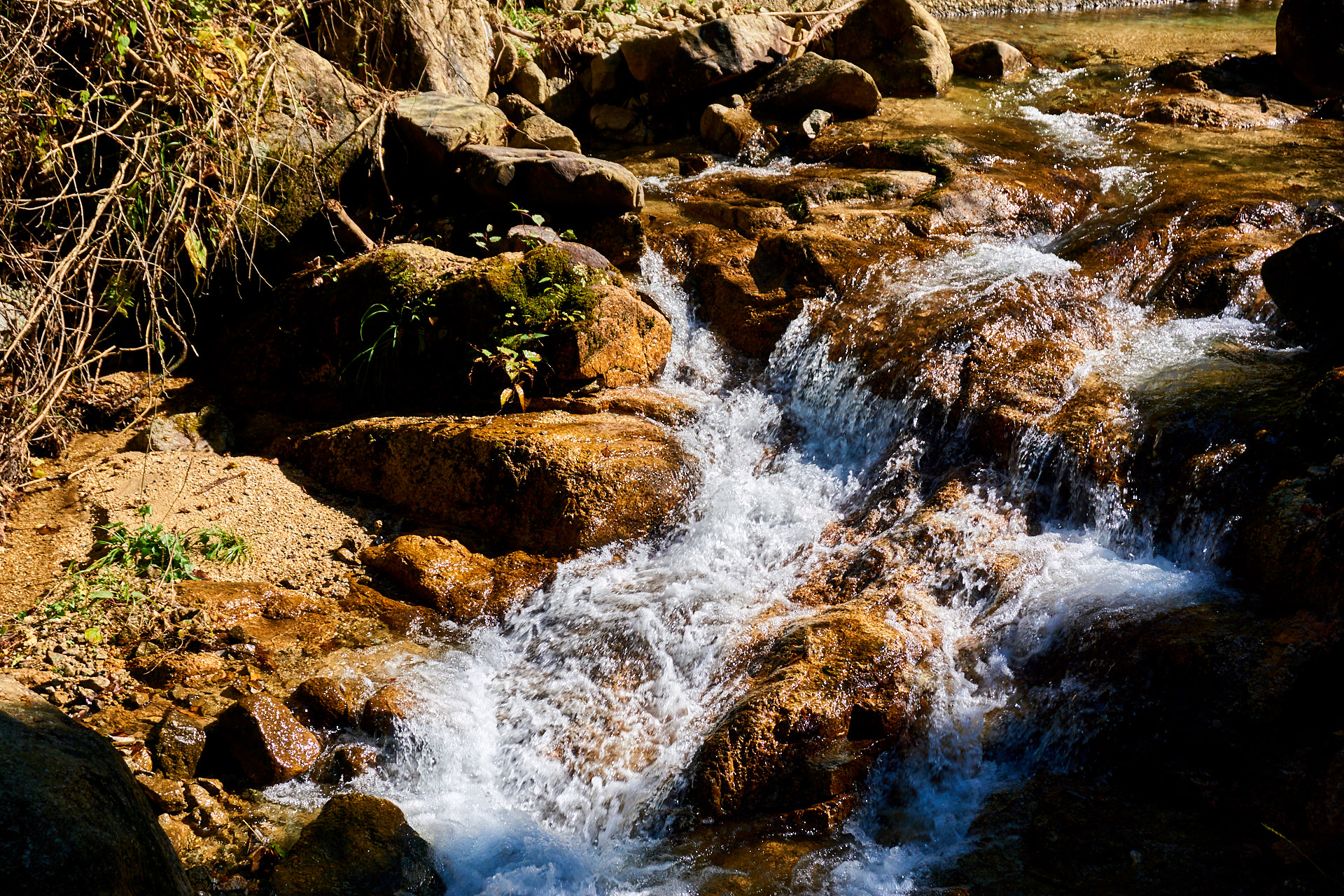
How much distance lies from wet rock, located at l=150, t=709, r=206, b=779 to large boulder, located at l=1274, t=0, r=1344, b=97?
10337mm

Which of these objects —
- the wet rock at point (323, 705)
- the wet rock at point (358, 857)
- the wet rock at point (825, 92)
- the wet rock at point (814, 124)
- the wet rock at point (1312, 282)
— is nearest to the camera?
the wet rock at point (358, 857)

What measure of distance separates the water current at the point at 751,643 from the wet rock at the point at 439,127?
2.82 meters

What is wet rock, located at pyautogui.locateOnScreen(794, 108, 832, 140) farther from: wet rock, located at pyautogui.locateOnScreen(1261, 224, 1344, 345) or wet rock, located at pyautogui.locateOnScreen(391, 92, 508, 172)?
wet rock, located at pyautogui.locateOnScreen(1261, 224, 1344, 345)

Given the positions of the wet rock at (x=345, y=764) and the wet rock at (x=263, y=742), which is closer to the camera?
the wet rock at (x=263, y=742)

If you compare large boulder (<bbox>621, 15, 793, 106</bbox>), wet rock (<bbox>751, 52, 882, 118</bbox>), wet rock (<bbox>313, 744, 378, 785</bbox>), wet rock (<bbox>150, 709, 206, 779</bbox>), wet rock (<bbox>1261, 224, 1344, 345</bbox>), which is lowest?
wet rock (<bbox>313, 744, 378, 785</bbox>)

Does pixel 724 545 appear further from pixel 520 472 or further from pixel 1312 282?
pixel 1312 282

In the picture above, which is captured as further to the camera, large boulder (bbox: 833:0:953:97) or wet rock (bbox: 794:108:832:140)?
large boulder (bbox: 833:0:953:97)

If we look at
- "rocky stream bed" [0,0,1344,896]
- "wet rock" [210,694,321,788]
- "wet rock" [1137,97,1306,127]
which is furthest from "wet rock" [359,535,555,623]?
"wet rock" [1137,97,1306,127]

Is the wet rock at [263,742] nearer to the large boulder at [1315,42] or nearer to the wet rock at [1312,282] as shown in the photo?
the wet rock at [1312,282]

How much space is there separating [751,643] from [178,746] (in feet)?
8.61

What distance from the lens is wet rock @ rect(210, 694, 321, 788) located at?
3846 millimetres

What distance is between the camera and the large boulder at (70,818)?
89.4 inches

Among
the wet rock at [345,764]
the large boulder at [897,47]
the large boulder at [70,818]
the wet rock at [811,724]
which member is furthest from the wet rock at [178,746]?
the large boulder at [897,47]

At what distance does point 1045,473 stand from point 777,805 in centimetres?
257
